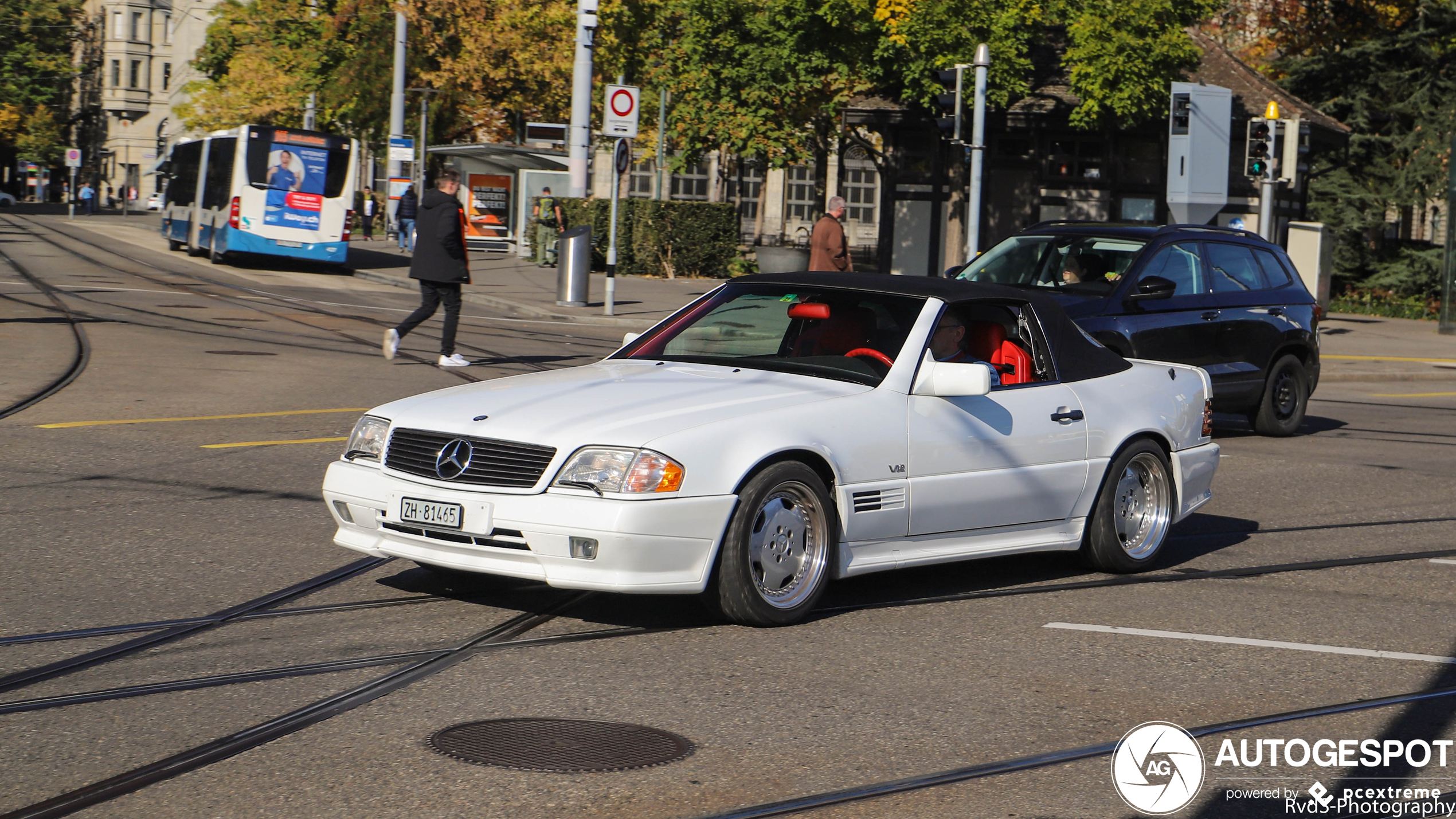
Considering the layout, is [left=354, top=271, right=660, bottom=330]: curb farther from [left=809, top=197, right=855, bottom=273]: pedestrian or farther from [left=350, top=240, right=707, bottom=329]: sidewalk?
[left=809, top=197, right=855, bottom=273]: pedestrian

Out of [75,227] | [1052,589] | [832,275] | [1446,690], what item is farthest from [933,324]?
[75,227]

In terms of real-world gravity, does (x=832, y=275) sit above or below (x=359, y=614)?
above

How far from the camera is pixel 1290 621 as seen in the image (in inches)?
270

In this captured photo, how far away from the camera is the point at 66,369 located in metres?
14.7

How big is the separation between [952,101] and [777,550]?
18.2 meters

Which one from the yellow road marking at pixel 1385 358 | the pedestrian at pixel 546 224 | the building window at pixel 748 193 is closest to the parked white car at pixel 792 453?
the yellow road marking at pixel 1385 358

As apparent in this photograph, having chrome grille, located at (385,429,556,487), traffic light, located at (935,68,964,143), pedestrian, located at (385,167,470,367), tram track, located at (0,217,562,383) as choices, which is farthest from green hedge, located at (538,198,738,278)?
chrome grille, located at (385,429,556,487)

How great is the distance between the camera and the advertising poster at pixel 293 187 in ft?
113

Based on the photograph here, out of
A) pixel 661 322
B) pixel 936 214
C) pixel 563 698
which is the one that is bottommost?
pixel 563 698

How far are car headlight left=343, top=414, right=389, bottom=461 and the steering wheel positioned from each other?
2008mm

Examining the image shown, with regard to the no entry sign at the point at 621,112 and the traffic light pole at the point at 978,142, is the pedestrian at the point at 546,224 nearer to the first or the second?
the no entry sign at the point at 621,112

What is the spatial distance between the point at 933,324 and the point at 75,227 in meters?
53.2

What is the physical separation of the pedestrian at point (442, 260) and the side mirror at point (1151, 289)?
659cm

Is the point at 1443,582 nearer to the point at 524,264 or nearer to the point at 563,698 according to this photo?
the point at 563,698
